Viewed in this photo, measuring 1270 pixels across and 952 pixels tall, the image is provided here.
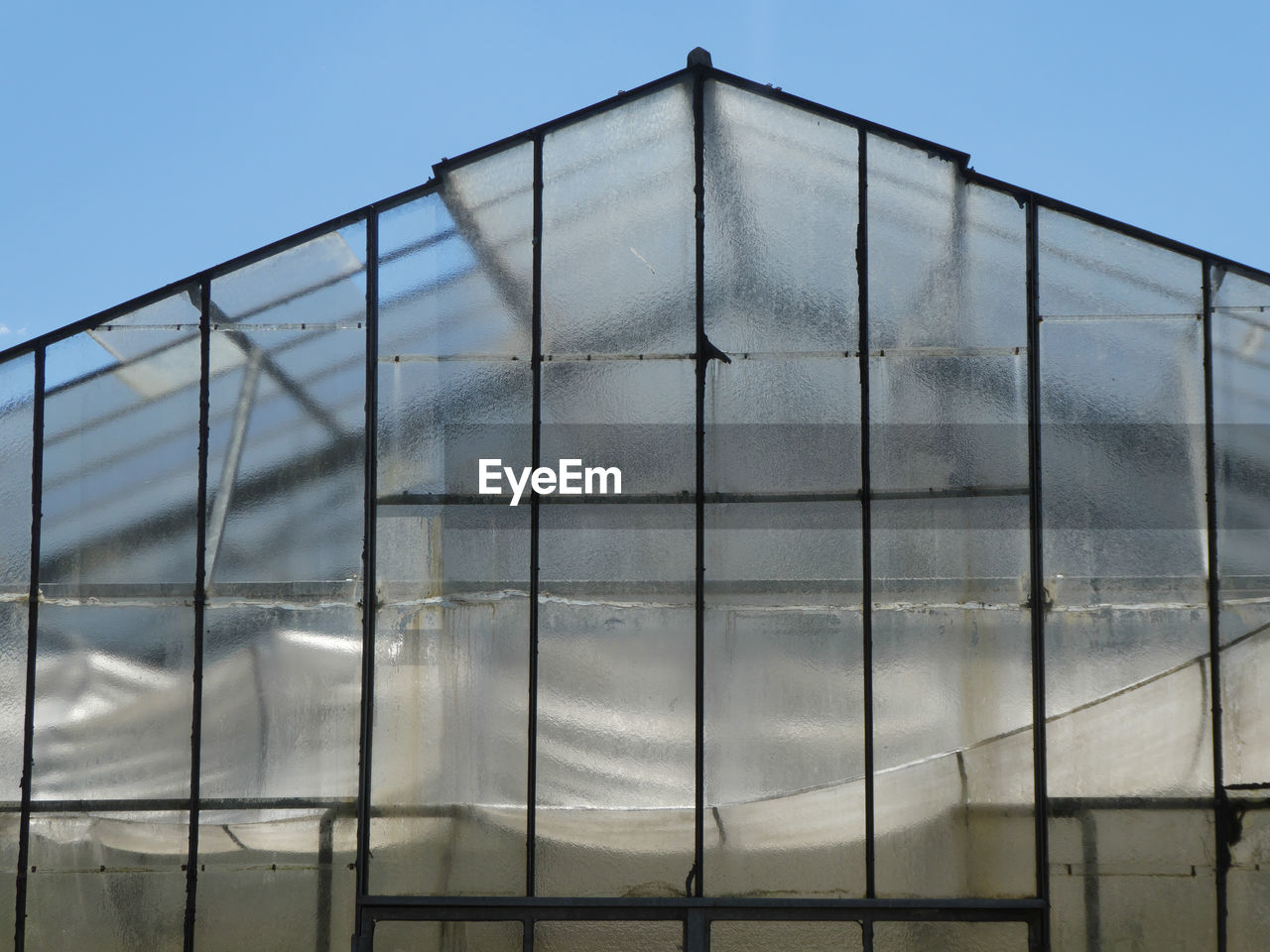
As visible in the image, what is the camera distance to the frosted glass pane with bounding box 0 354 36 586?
10.5 m

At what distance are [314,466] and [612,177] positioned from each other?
376 cm

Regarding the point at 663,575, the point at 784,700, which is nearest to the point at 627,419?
the point at 663,575

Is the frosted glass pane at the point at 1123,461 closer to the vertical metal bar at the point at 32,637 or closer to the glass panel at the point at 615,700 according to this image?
the glass panel at the point at 615,700

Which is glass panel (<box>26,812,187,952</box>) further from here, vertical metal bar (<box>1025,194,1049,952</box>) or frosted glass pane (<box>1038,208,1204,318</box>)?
frosted glass pane (<box>1038,208,1204,318</box>)

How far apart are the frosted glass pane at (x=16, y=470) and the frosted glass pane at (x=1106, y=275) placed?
916 centimetres

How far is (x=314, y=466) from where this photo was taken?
10.6m

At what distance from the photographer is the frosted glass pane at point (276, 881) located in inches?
398

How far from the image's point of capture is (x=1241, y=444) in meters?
10.5

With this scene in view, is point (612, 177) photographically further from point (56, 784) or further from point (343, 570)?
point (56, 784)

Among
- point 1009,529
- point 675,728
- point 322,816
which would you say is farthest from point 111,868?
point 1009,529

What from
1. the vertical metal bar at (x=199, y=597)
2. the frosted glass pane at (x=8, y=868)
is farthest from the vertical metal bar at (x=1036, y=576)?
the frosted glass pane at (x=8, y=868)

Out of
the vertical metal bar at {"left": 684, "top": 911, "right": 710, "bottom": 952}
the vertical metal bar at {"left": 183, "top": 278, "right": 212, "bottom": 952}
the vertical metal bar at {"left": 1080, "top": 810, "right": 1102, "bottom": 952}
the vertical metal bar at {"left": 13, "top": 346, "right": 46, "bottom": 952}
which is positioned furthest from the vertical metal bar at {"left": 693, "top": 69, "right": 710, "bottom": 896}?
the vertical metal bar at {"left": 13, "top": 346, "right": 46, "bottom": 952}

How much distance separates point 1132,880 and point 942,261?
18.2ft

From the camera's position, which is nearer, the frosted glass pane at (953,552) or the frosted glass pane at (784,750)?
the frosted glass pane at (784,750)
